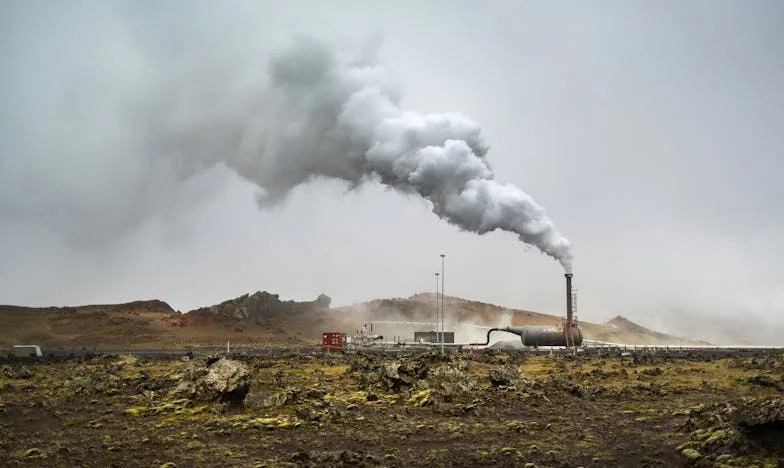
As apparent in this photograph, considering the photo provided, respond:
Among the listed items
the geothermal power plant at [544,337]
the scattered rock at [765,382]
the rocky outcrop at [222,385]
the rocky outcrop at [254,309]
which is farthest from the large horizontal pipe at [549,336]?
the rocky outcrop at [254,309]

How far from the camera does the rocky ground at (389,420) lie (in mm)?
18562

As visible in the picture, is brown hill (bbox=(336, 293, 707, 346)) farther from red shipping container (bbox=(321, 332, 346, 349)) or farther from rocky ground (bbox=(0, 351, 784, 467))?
rocky ground (bbox=(0, 351, 784, 467))

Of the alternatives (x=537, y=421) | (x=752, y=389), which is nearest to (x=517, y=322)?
(x=752, y=389)

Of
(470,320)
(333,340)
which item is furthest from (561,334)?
(470,320)

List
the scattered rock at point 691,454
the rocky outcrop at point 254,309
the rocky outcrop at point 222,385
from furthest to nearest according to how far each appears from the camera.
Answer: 1. the rocky outcrop at point 254,309
2. the rocky outcrop at point 222,385
3. the scattered rock at point 691,454

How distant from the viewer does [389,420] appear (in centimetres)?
2545

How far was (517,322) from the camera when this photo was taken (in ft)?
596

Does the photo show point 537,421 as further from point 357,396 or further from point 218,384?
point 218,384

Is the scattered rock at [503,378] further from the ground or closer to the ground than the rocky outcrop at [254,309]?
closer to the ground

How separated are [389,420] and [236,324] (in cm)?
10879

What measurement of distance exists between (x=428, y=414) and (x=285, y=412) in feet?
21.8

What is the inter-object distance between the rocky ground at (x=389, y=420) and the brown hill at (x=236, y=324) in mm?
73944

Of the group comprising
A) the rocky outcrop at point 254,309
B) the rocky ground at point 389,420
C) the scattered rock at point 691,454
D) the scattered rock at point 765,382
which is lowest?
→ the rocky ground at point 389,420

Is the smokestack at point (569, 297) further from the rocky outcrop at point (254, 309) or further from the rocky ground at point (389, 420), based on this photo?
the rocky outcrop at point (254, 309)
